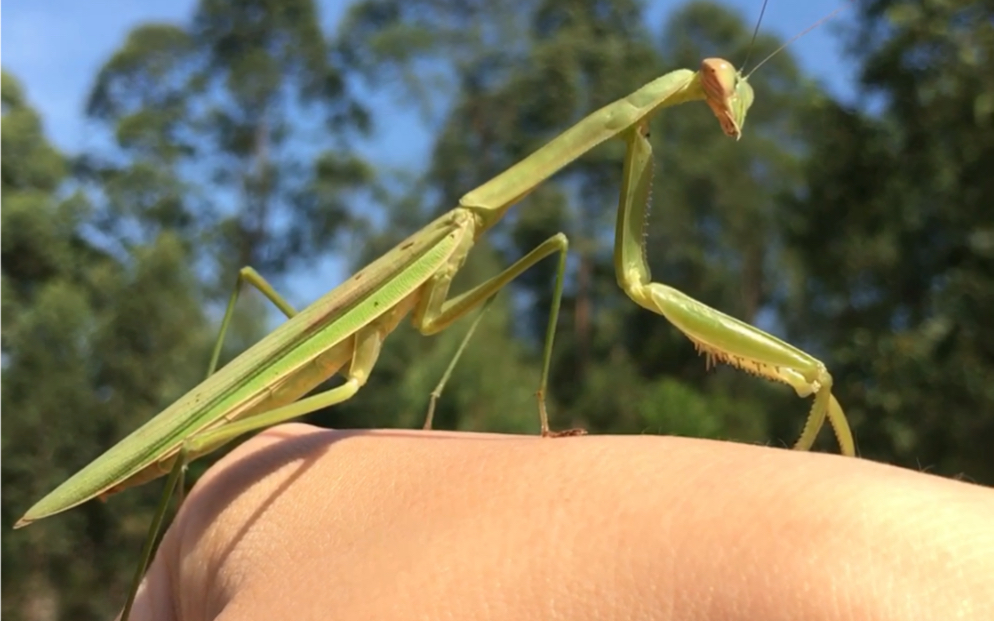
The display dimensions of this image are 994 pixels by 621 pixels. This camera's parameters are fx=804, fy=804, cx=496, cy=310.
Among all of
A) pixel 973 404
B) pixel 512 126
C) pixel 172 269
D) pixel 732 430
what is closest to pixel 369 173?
pixel 512 126

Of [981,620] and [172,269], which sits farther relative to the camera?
[172,269]


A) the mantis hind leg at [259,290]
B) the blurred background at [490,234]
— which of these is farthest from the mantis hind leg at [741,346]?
the blurred background at [490,234]

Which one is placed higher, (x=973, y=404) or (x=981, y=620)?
(x=981, y=620)

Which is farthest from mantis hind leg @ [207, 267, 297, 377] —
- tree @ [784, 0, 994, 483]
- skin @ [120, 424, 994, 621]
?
tree @ [784, 0, 994, 483]

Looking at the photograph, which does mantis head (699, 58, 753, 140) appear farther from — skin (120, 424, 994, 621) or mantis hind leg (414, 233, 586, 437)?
skin (120, 424, 994, 621)

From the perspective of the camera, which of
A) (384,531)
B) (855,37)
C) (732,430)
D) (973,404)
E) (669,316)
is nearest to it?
(384,531)

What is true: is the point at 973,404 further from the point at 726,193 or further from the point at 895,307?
the point at 726,193

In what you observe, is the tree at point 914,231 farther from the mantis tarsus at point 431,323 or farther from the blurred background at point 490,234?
the mantis tarsus at point 431,323

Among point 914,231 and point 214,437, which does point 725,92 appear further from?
point 914,231

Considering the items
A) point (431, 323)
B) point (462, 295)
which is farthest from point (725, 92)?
point (431, 323)
